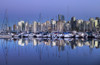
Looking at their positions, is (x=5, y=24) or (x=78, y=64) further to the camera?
(x=5, y=24)

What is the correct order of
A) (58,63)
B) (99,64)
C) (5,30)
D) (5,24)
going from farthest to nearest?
1. (5,30)
2. (5,24)
3. (58,63)
4. (99,64)

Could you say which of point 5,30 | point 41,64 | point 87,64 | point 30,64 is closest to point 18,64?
point 30,64

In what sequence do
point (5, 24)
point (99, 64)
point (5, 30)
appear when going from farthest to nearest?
point (5, 30)
point (5, 24)
point (99, 64)

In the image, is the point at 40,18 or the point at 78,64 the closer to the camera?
the point at 78,64

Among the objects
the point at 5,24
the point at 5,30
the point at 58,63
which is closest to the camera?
the point at 58,63

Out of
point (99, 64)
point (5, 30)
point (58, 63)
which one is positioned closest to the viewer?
point (99, 64)

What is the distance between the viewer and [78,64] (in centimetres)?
994

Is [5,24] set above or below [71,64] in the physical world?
above

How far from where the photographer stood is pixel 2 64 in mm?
10109

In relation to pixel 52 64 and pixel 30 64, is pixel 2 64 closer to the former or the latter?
pixel 30 64

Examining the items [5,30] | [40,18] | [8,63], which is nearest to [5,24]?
[5,30]

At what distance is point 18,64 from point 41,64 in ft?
→ 4.69

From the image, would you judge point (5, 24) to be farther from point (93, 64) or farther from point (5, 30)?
point (93, 64)

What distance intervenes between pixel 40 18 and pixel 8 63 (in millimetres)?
58830
